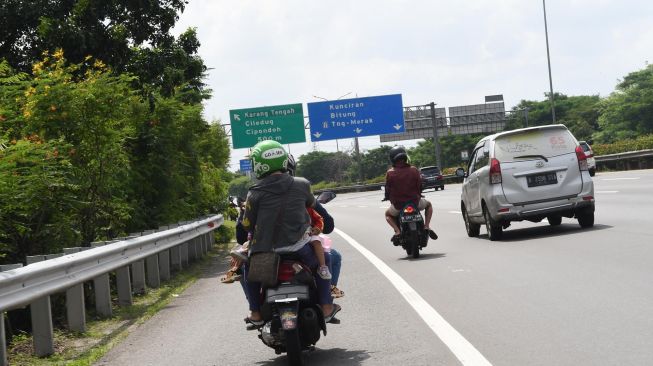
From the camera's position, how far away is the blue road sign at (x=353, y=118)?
56.0 metres

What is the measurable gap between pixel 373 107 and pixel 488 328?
48.8 meters

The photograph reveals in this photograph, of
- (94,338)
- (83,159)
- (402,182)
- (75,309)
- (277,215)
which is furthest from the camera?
(402,182)

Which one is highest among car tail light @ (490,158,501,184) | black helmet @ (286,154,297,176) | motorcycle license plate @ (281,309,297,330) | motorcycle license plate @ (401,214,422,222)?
black helmet @ (286,154,297,176)

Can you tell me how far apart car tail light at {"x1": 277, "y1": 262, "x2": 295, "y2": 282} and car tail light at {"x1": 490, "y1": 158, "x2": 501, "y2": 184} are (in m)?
9.78

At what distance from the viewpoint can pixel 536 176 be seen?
15953 mm

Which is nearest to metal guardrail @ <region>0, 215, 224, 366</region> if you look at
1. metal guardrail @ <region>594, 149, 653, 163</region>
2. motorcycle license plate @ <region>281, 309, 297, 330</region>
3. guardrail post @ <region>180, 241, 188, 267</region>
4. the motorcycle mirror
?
motorcycle license plate @ <region>281, 309, 297, 330</region>

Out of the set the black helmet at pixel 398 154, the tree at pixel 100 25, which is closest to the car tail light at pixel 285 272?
the black helmet at pixel 398 154

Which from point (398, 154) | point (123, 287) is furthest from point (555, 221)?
point (123, 287)

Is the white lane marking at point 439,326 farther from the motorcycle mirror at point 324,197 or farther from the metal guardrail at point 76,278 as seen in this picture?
the metal guardrail at point 76,278

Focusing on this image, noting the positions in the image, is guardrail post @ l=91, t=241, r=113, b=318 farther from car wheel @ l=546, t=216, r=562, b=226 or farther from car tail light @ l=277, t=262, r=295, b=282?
car wheel @ l=546, t=216, r=562, b=226

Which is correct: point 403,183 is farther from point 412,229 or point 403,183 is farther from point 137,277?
point 137,277

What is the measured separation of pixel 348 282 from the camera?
40.9 feet

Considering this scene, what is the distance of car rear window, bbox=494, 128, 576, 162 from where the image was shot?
1603cm

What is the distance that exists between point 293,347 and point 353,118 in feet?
165
